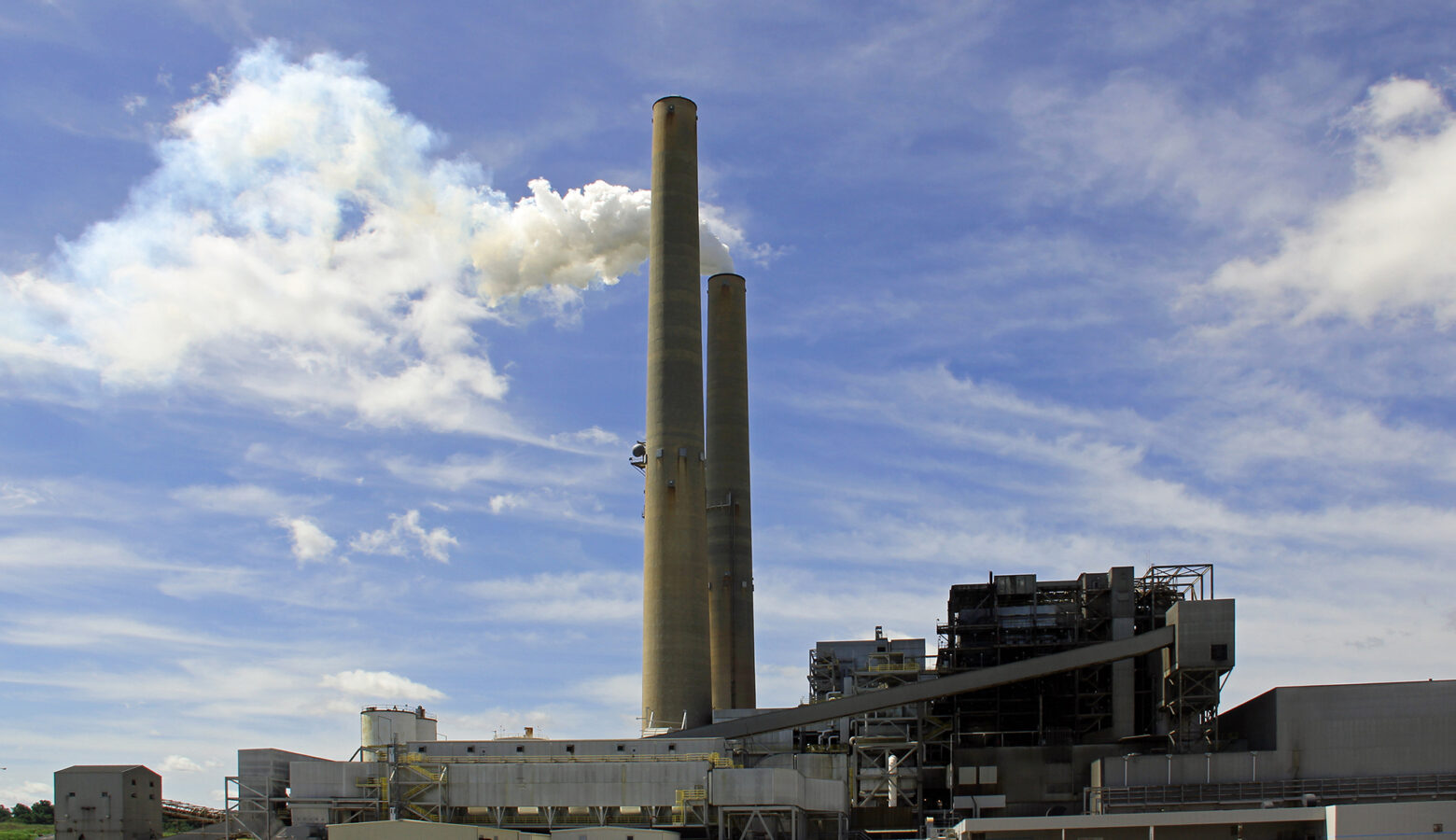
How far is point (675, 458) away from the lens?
64562 millimetres

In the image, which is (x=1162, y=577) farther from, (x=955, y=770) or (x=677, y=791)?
(x=677, y=791)

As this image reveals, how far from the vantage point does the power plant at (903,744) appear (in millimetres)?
46562

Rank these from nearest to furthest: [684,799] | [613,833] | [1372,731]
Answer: [1372,731] → [613,833] → [684,799]

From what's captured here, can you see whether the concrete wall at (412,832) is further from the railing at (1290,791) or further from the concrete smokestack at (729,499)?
the concrete smokestack at (729,499)

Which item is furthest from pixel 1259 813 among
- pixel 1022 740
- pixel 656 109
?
pixel 656 109

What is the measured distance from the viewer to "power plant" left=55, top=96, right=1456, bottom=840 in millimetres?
46562

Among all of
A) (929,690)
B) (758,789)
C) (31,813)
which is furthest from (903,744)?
(31,813)

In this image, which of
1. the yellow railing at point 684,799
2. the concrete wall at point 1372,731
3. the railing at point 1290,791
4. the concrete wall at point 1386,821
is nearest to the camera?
the concrete wall at point 1386,821

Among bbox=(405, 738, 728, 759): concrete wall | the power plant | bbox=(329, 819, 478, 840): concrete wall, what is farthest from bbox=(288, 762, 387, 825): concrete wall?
bbox=(329, 819, 478, 840): concrete wall

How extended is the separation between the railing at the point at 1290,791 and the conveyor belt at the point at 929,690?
7.01 metres

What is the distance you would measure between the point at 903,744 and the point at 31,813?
322 ft

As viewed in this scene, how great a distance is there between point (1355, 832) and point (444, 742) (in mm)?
35410

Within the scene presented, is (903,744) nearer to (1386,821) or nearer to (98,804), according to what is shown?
(1386,821)

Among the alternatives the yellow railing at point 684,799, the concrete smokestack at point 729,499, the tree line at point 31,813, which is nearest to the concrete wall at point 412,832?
the yellow railing at point 684,799
